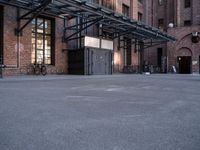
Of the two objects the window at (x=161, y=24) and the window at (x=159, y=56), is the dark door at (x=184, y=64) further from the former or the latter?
the window at (x=161, y=24)

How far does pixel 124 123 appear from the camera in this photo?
4430 millimetres

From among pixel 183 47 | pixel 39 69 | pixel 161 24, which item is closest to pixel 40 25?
pixel 39 69

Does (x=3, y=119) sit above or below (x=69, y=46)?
below

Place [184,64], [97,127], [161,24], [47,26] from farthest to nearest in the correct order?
[161,24] → [184,64] → [47,26] → [97,127]

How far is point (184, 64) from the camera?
41281mm

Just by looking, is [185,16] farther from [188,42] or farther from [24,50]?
[24,50]

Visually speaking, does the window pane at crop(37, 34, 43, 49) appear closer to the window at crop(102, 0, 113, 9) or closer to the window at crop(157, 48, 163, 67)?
the window at crop(102, 0, 113, 9)

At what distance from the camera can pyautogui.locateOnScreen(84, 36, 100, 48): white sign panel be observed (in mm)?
22681

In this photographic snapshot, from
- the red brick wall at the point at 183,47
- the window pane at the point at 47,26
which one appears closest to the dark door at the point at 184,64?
the red brick wall at the point at 183,47

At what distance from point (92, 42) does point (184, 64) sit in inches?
880

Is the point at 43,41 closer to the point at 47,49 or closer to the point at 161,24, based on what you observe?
the point at 47,49

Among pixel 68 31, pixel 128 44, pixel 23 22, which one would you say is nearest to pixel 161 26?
pixel 128 44

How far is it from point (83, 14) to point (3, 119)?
55.5ft

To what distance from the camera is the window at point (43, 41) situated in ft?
66.7
